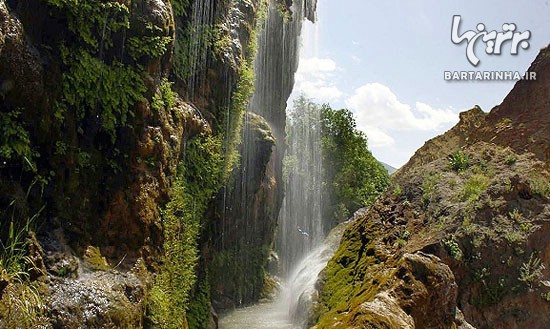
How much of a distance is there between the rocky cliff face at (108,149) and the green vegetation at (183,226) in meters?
0.04

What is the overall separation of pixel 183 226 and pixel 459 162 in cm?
764

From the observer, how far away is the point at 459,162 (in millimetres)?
11547

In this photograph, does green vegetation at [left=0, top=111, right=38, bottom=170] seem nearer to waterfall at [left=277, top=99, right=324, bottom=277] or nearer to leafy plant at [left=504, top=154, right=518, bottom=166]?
leafy plant at [left=504, top=154, right=518, bottom=166]

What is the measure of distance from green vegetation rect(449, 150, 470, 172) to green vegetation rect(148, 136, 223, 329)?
6.74 meters

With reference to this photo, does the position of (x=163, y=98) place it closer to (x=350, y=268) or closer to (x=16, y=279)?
(x=16, y=279)

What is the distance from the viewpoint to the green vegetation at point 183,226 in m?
8.40

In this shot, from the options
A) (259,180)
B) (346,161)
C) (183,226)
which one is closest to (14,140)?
(183,226)

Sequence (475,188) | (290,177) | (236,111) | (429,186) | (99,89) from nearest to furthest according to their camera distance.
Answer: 1. (99,89)
2. (475,188)
3. (429,186)
4. (236,111)
5. (290,177)

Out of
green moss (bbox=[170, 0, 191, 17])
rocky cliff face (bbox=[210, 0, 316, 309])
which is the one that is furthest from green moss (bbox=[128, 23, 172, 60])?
rocky cliff face (bbox=[210, 0, 316, 309])

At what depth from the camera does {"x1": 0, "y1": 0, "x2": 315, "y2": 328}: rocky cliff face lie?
6.15 metres

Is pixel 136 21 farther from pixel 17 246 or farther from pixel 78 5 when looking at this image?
pixel 17 246

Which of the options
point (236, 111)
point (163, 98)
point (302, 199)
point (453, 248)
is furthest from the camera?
point (302, 199)

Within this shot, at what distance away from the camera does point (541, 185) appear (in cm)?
972

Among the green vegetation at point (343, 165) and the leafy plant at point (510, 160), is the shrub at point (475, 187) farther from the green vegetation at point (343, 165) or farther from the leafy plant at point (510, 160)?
the green vegetation at point (343, 165)
